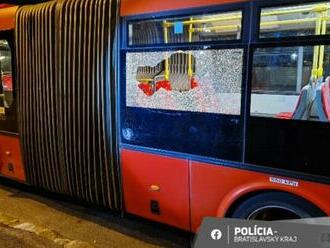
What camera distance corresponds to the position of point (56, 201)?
4.95 m

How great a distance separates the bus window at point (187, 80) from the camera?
308cm

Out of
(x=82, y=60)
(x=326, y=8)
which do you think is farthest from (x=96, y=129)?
(x=326, y=8)

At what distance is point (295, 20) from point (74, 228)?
287 centimetres

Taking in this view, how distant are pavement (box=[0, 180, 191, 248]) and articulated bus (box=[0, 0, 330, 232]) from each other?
9.7 inches

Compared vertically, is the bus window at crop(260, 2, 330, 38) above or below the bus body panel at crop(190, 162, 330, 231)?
above

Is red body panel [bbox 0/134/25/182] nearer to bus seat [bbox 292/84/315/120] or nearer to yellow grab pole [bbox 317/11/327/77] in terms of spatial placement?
bus seat [bbox 292/84/315/120]

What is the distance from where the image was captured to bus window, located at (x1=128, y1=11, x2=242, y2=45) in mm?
3047

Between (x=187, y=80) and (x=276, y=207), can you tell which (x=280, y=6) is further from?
(x=276, y=207)

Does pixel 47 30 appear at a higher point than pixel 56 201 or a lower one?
higher

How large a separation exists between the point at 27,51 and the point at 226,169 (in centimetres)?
276

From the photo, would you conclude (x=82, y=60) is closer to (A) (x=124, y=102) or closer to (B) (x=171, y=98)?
(A) (x=124, y=102)

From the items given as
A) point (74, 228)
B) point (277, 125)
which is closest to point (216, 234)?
point (277, 125)

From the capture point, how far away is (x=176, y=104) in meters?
3.43

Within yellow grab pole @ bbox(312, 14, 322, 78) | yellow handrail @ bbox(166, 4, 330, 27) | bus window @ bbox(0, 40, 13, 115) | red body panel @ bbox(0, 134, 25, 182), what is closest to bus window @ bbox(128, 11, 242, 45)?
yellow handrail @ bbox(166, 4, 330, 27)
